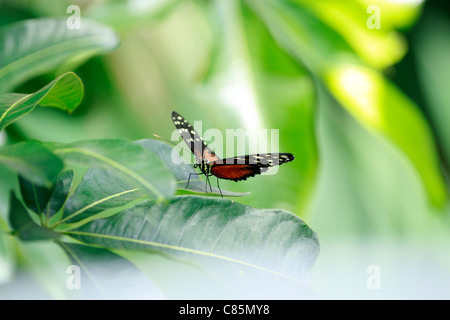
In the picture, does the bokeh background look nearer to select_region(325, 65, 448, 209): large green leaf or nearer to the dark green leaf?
select_region(325, 65, 448, 209): large green leaf

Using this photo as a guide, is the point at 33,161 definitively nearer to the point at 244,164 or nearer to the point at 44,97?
the point at 44,97

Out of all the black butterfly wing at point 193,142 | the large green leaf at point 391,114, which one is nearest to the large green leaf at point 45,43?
the black butterfly wing at point 193,142

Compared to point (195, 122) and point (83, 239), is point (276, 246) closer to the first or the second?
point (83, 239)

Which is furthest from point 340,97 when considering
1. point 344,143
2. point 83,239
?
point 83,239

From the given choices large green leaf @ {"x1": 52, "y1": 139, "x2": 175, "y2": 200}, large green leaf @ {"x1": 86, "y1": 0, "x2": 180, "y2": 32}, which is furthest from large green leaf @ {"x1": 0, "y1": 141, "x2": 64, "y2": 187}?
large green leaf @ {"x1": 86, "y1": 0, "x2": 180, "y2": 32}

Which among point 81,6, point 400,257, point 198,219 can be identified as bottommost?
point 400,257

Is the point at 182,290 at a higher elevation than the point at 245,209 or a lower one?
lower
